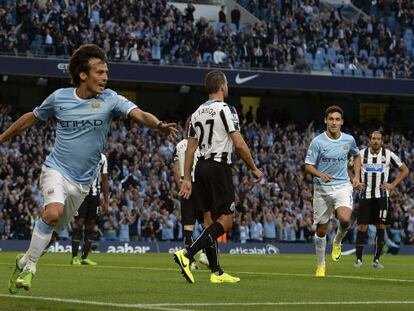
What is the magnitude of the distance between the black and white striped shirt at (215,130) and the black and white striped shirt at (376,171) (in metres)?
8.23

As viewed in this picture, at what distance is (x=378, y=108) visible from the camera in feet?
168

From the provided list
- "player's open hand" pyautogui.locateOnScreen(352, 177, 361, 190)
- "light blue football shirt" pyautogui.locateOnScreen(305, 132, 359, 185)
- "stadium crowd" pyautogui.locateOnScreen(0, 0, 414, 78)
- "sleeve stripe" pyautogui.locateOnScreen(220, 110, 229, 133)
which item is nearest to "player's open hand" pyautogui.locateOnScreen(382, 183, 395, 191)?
"player's open hand" pyautogui.locateOnScreen(352, 177, 361, 190)

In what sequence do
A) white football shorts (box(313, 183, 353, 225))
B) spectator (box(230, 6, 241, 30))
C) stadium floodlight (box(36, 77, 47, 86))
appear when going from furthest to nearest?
spectator (box(230, 6, 241, 30)), stadium floodlight (box(36, 77, 47, 86)), white football shorts (box(313, 183, 353, 225))

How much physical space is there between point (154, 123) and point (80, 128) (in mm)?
965

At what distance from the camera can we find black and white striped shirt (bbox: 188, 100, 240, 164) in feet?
45.9

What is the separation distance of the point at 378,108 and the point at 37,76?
1795 centimetres

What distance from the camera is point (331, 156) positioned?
57.3 ft

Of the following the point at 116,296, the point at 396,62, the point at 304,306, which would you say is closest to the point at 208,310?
the point at 304,306

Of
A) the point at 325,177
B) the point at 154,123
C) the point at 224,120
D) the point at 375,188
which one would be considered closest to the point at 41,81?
the point at 375,188

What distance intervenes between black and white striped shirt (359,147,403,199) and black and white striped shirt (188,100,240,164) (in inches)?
324

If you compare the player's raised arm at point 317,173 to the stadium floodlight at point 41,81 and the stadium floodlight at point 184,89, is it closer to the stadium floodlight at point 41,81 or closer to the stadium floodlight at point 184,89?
the stadium floodlight at point 41,81

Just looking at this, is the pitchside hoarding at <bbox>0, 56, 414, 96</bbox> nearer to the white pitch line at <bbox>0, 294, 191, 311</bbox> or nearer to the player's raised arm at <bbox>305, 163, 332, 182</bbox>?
the player's raised arm at <bbox>305, 163, 332, 182</bbox>

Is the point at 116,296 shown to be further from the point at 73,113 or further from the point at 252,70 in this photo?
the point at 252,70

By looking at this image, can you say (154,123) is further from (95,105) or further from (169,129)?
(95,105)
